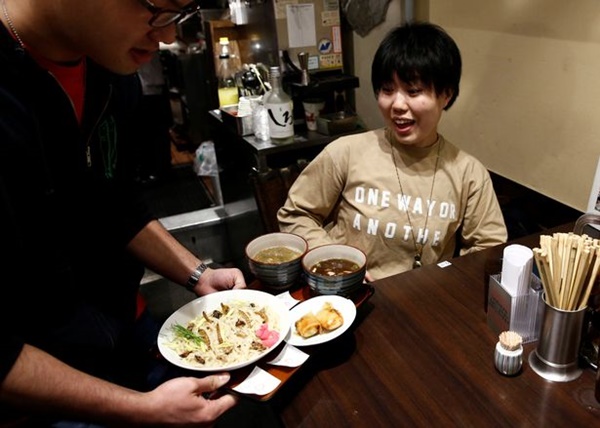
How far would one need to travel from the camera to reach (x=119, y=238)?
1414 mm

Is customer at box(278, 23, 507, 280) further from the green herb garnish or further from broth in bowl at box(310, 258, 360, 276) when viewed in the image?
the green herb garnish

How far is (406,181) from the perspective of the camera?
1779mm

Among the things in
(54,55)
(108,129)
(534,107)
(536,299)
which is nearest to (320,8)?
(534,107)

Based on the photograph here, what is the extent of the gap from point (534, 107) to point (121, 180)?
1795 mm

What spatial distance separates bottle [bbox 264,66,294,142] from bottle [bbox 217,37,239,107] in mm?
575

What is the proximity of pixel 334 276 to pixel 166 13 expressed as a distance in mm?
750

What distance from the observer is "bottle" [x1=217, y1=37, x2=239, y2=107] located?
3.09 m

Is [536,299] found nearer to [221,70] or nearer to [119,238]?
[119,238]

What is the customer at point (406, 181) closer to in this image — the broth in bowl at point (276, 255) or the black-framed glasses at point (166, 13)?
the broth in bowl at point (276, 255)

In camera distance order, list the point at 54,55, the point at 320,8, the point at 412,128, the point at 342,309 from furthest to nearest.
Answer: the point at 320,8 < the point at 412,128 < the point at 342,309 < the point at 54,55

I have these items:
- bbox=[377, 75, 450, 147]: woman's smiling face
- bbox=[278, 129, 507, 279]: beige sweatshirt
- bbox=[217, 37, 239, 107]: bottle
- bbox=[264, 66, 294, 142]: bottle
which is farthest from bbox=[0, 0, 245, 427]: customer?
bbox=[217, 37, 239, 107]: bottle

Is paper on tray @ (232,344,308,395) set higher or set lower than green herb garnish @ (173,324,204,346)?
lower

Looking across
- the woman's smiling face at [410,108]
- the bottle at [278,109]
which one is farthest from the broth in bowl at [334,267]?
the bottle at [278,109]

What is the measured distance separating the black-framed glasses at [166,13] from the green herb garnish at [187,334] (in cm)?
72
